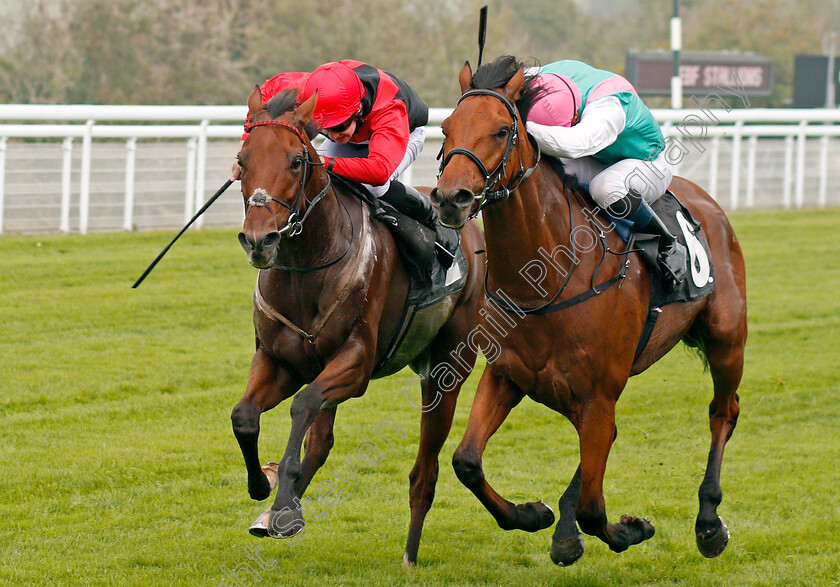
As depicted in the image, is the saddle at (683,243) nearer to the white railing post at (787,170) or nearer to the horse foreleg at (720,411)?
the horse foreleg at (720,411)

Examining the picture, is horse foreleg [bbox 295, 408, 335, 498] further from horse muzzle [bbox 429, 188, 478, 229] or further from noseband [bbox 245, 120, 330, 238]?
horse muzzle [bbox 429, 188, 478, 229]

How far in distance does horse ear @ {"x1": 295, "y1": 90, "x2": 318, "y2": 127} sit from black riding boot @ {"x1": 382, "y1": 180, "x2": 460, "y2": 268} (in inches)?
28.9

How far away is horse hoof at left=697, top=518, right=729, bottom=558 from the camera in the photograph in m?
4.73

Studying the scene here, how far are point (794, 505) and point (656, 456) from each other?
1.03 m

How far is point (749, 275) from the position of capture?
40.1 feet

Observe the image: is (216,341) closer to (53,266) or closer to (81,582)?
(53,266)

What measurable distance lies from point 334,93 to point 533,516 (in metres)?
1.87

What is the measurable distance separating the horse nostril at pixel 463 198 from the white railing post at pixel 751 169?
1364cm

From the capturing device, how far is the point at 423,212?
499 cm

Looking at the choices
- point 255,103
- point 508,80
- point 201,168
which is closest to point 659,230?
point 508,80

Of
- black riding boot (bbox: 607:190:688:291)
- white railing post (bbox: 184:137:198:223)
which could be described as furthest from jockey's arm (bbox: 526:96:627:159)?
white railing post (bbox: 184:137:198:223)

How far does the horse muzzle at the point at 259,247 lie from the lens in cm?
383

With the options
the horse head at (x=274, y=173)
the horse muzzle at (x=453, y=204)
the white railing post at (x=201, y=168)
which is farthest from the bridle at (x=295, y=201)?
the white railing post at (x=201, y=168)

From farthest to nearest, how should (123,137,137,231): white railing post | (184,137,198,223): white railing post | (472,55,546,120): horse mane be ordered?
(184,137,198,223): white railing post, (123,137,137,231): white railing post, (472,55,546,120): horse mane
